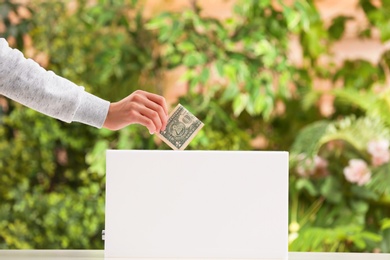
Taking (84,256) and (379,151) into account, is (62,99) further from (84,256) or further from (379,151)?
(379,151)

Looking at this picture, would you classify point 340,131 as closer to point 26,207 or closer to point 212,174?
point 26,207

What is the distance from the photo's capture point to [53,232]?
402 cm

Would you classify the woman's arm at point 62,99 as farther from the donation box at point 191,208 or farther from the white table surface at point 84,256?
the white table surface at point 84,256

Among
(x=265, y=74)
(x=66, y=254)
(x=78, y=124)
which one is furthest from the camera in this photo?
(x=78, y=124)

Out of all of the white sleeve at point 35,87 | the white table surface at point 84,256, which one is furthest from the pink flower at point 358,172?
the white sleeve at point 35,87

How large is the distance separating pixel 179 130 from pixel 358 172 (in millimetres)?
2416

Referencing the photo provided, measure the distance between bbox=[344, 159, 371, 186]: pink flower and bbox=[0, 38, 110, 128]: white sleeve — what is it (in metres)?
2.61

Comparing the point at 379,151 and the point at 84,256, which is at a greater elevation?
the point at 379,151

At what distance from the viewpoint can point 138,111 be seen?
5.39 feet

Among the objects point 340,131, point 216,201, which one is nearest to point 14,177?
point 340,131

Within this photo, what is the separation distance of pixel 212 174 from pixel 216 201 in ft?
0.19

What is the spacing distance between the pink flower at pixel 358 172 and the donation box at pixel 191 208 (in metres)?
2.43

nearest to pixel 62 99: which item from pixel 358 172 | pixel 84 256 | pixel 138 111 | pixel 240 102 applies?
pixel 138 111

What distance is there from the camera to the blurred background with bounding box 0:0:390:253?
3.76 meters
